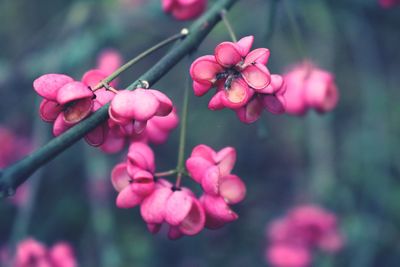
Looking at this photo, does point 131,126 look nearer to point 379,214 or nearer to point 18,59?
point 379,214

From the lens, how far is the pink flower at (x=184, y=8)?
1.50m

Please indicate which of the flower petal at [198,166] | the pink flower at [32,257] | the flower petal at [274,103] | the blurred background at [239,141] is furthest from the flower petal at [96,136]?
the blurred background at [239,141]

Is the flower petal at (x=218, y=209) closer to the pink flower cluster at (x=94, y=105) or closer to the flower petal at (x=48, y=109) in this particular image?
the pink flower cluster at (x=94, y=105)

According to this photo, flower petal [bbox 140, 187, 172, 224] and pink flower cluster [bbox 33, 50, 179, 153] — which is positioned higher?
pink flower cluster [bbox 33, 50, 179, 153]

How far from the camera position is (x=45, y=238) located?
8.79 ft

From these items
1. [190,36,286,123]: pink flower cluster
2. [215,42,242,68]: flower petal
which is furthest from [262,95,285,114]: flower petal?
[215,42,242,68]: flower petal

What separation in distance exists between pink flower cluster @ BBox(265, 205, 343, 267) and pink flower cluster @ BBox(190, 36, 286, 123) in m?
1.37

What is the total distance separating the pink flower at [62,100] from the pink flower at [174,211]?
243mm

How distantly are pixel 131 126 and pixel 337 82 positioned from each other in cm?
264

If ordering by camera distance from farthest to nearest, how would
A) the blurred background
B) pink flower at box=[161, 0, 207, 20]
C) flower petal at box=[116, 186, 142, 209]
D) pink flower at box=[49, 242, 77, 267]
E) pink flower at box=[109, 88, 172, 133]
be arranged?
the blurred background → pink flower at box=[49, 242, 77, 267] → pink flower at box=[161, 0, 207, 20] → flower petal at box=[116, 186, 142, 209] → pink flower at box=[109, 88, 172, 133]

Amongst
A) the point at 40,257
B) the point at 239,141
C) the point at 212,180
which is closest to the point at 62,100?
the point at 212,180

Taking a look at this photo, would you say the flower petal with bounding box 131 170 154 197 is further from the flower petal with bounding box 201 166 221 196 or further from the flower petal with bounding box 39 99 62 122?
the flower petal with bounding box 39 99 62 122

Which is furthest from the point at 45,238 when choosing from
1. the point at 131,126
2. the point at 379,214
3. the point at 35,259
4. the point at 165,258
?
the point at 131,126

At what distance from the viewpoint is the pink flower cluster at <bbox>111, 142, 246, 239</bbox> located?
1.13 metres
